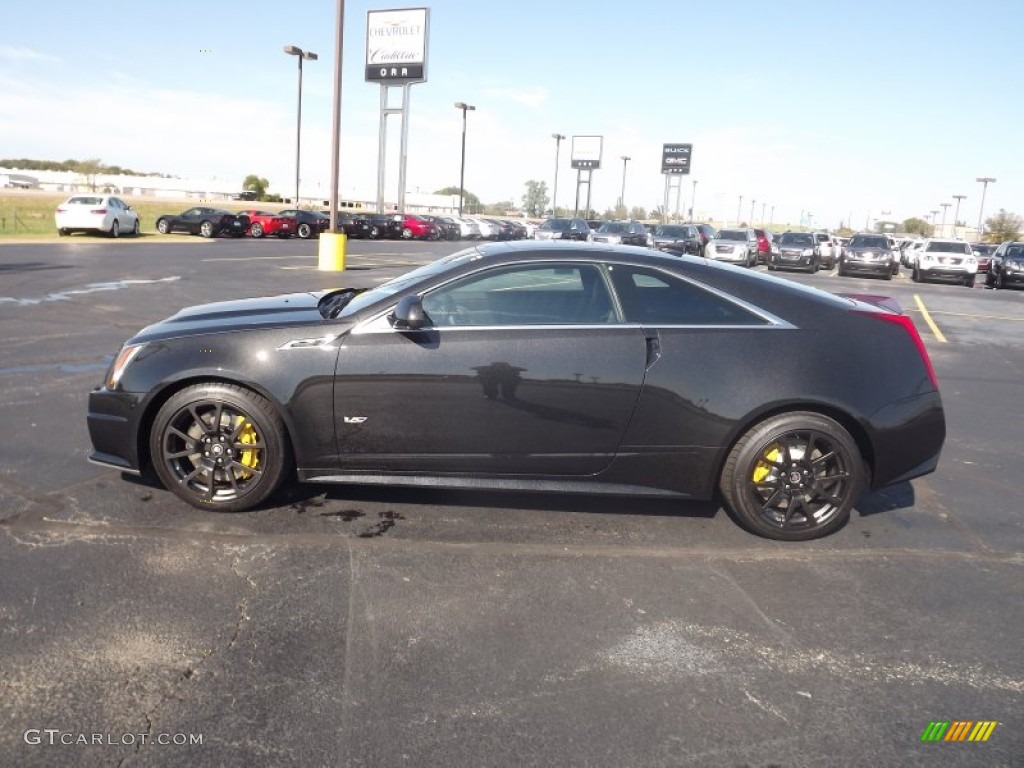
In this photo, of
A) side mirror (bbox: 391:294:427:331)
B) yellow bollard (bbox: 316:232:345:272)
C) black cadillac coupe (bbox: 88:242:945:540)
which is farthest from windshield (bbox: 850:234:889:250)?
side mirror (bbox: 391:294:427:331)

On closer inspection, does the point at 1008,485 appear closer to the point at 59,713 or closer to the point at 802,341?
the point at 802,341

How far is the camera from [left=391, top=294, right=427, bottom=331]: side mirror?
13.6ft

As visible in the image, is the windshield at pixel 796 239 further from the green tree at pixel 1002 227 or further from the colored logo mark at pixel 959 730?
the green tree at pixel 1002 227

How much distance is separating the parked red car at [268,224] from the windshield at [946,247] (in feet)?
96.0

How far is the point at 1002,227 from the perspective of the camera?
3233 inches

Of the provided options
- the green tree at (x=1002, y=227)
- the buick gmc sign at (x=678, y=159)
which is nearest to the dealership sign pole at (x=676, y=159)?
the buick gmc sign at (x=678, y=159)

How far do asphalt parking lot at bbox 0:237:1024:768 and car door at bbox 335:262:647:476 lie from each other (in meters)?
0.43

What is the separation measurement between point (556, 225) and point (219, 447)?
Result: 3138 centimetres

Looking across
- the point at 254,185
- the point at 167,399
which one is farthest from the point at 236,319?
the point at 254,185

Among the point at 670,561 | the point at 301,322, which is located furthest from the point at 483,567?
the point at 301,322

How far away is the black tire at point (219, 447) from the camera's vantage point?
4.38 m

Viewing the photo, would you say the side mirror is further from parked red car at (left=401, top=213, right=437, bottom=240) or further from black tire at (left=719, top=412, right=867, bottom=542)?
parked red car at (left=401, top=213, right=437, bottom=240)

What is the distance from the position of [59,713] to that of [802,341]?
12.3 feet

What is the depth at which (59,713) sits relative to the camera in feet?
8.94
